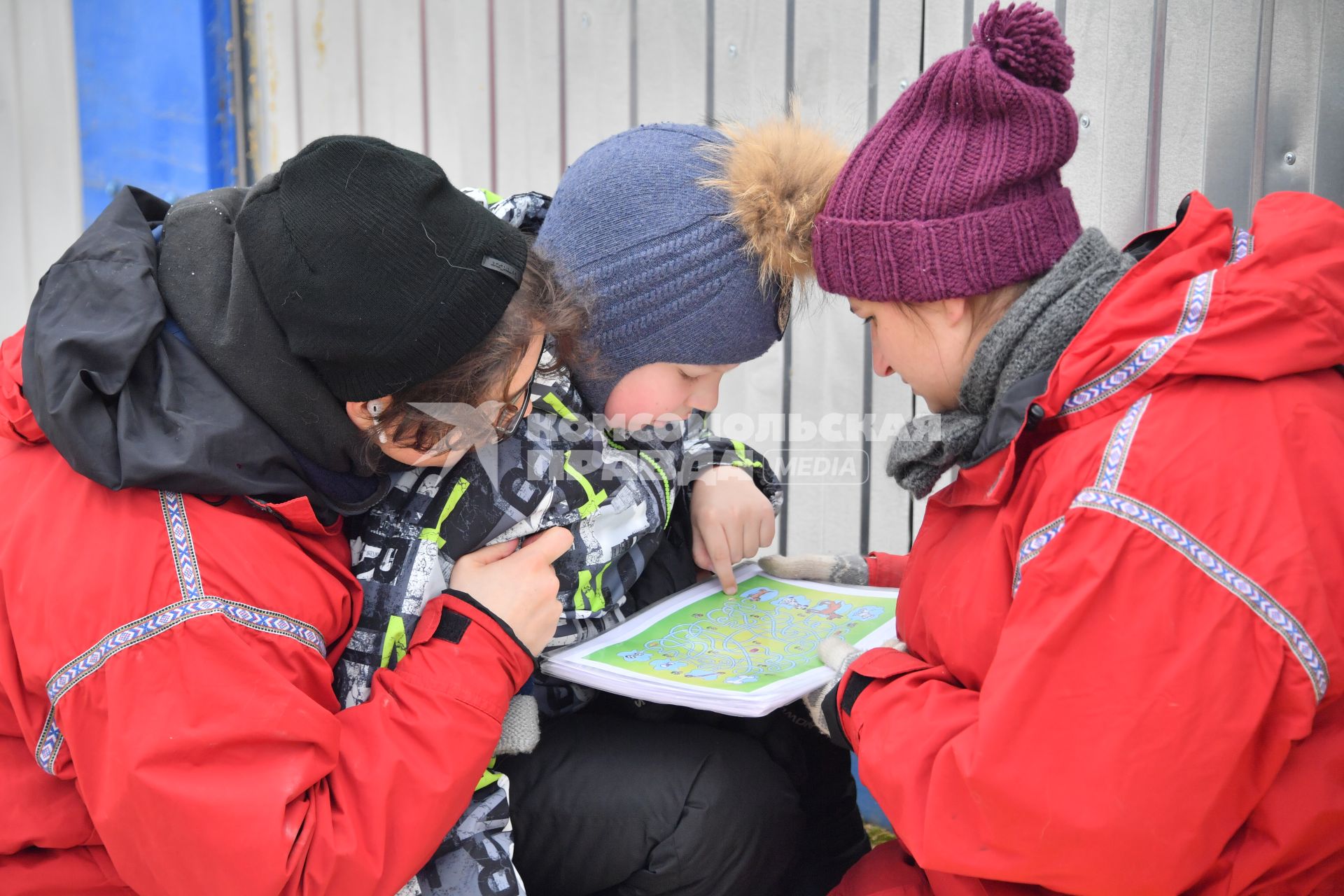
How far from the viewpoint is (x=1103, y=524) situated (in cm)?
100

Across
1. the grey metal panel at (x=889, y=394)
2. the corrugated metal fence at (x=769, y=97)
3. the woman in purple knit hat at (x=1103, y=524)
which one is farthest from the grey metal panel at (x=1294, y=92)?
the woman in purple knit hat at (x=1103, y=524)

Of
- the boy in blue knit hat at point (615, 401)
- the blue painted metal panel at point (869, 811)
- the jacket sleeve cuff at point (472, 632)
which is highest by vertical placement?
the boy in blue knit hat at point (615, 401)

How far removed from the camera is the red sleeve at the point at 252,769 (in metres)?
1.04

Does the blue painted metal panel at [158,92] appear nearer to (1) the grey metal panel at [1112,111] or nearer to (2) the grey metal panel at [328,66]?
(2) the grey metal panel at [328,66]

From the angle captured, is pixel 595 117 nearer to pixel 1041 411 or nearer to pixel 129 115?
Result: pixel 129 115

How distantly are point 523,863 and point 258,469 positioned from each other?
2.27 feet

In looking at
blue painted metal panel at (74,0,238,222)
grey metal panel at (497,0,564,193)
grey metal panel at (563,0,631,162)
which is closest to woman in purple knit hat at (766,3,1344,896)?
grey metal panel at (563,0,631,162)

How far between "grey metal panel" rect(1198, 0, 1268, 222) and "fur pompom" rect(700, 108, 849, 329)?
2.93ft

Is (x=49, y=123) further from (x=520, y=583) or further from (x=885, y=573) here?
(x=885, y=573)

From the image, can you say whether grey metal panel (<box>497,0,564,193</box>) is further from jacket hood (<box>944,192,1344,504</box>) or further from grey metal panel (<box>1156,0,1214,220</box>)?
jacket hood (<box>944,192,1344,504</box>)

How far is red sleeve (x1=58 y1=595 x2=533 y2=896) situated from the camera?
1036 mm

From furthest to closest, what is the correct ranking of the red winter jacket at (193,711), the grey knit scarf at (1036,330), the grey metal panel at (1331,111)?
the grey metal panel at (1331,111)
the grey knit scarf at (1036,330)
the red winter jacket at (193,711)

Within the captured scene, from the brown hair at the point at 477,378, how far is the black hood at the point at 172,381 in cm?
6

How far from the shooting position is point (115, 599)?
1062 mm
